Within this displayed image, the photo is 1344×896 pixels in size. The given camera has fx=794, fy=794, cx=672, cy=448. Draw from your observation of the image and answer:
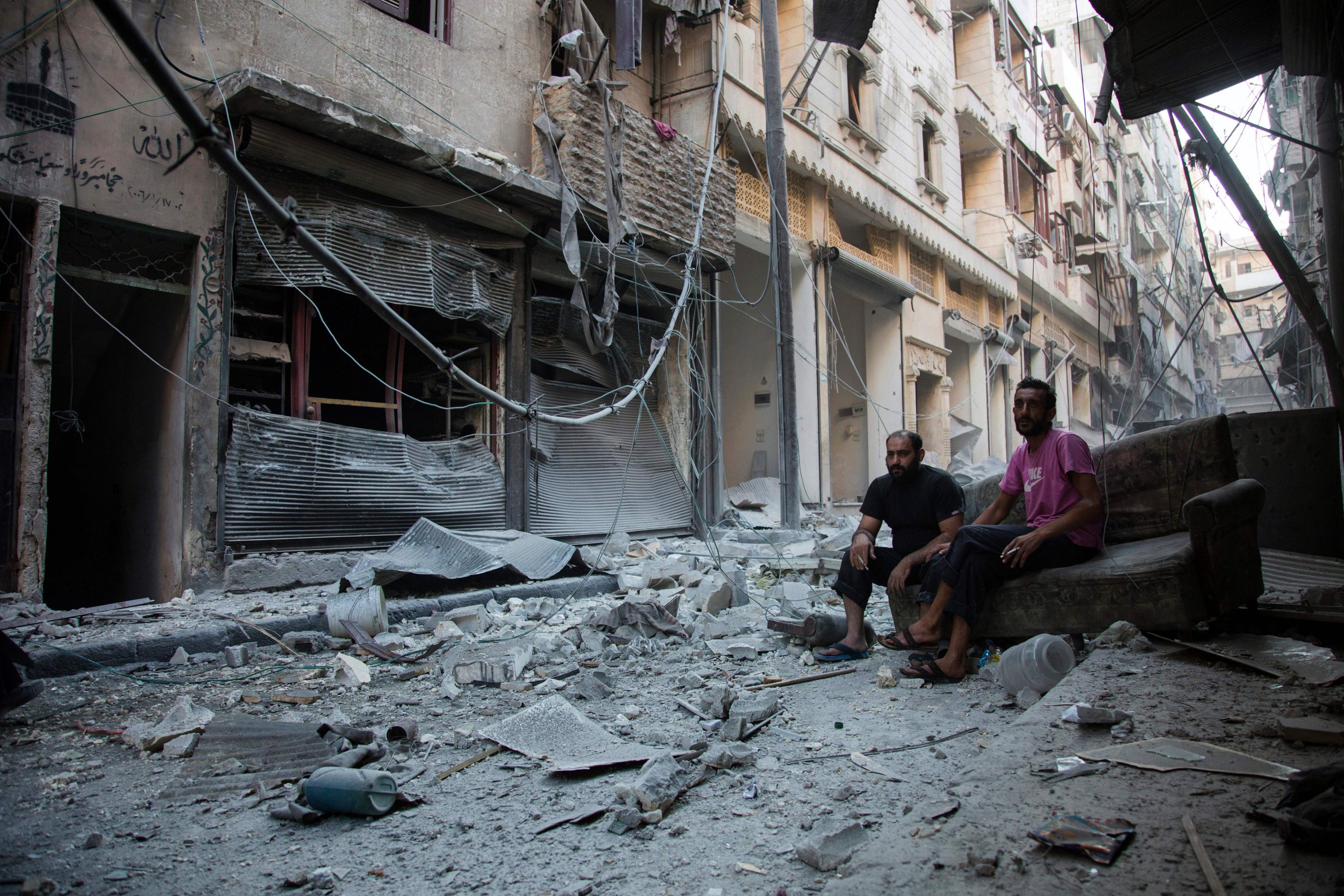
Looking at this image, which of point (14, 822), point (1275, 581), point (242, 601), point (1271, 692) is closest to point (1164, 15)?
point (1275, 581)

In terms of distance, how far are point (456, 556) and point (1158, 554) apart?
473 cm

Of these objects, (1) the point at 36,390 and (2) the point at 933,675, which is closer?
(2) the point at 933,675

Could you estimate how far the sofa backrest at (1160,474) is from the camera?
4090mm

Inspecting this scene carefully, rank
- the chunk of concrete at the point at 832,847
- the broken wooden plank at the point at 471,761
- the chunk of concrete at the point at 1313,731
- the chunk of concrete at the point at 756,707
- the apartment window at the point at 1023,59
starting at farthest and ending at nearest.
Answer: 1. the apartment window at the point at 1023,59
2. the chunk of concrete at the point at 756,707
3. the broken wooden plank at the point at 471,761
4. the chunk of concrete at the point at 1313,731
5. the chunk of concrete at the point at 832,847

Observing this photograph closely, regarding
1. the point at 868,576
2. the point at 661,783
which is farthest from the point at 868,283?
the point at 661,783

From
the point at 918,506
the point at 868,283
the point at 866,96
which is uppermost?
the point at 866,96

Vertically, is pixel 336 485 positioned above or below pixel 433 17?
below

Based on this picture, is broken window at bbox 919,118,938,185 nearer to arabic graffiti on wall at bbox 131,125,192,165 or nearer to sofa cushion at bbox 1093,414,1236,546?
sofa cushion at bbox 1093,414,1236,546

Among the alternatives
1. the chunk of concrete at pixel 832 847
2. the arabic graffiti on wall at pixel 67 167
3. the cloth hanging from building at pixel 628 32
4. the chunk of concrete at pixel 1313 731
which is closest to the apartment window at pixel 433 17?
the cloth hanging from building at pixel 628 32

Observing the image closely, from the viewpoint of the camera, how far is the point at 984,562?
381cm

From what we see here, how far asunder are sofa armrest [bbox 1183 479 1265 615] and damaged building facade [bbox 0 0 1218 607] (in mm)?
2387

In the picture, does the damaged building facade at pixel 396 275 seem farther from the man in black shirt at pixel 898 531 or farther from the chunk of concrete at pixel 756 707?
the chunk of concrete at pixel 756 707

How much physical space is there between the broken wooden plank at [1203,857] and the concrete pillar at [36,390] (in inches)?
246

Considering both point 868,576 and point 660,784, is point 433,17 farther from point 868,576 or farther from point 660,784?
point 660,784
